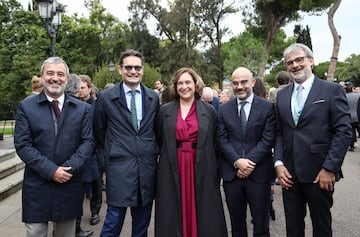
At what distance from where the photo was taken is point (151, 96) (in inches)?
136

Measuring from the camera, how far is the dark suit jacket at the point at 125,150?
3156 millimetres

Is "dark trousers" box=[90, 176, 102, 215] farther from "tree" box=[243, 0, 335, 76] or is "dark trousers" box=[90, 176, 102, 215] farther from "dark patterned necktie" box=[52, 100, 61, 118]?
"tree" box=[243, 0, 335, 76]

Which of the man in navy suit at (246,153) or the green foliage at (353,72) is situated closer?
the man in navy suit at (246,153)

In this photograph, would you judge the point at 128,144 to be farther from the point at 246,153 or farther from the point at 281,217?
the point at 281,217

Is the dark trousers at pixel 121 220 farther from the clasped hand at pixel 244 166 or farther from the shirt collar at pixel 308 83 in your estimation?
the shirt collar at pixel 308 83

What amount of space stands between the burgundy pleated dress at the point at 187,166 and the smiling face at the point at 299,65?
41.0 inches

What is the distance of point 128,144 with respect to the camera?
10.4ft

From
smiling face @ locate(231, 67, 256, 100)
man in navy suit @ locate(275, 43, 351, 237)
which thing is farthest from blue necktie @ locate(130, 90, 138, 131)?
man in navy suit @ locate(275, 43, 351, 237)

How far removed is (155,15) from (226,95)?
34599 mm

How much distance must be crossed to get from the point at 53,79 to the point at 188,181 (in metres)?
1.60

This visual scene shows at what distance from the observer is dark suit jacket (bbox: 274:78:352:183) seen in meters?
2.78

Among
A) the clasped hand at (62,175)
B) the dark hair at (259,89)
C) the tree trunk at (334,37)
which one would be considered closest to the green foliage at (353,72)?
the tree trunk at (334,37)

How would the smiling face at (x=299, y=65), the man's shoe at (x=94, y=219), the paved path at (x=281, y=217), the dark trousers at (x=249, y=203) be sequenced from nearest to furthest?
the smiling face at (x=299, y=65)
the dark trousers at (x=249, y=203)
the paved path at (x=281, y=217)
the man's shoe at (x=94, y=219)

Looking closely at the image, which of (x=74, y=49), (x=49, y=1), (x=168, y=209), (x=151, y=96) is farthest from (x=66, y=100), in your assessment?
(x=74, y=49)
